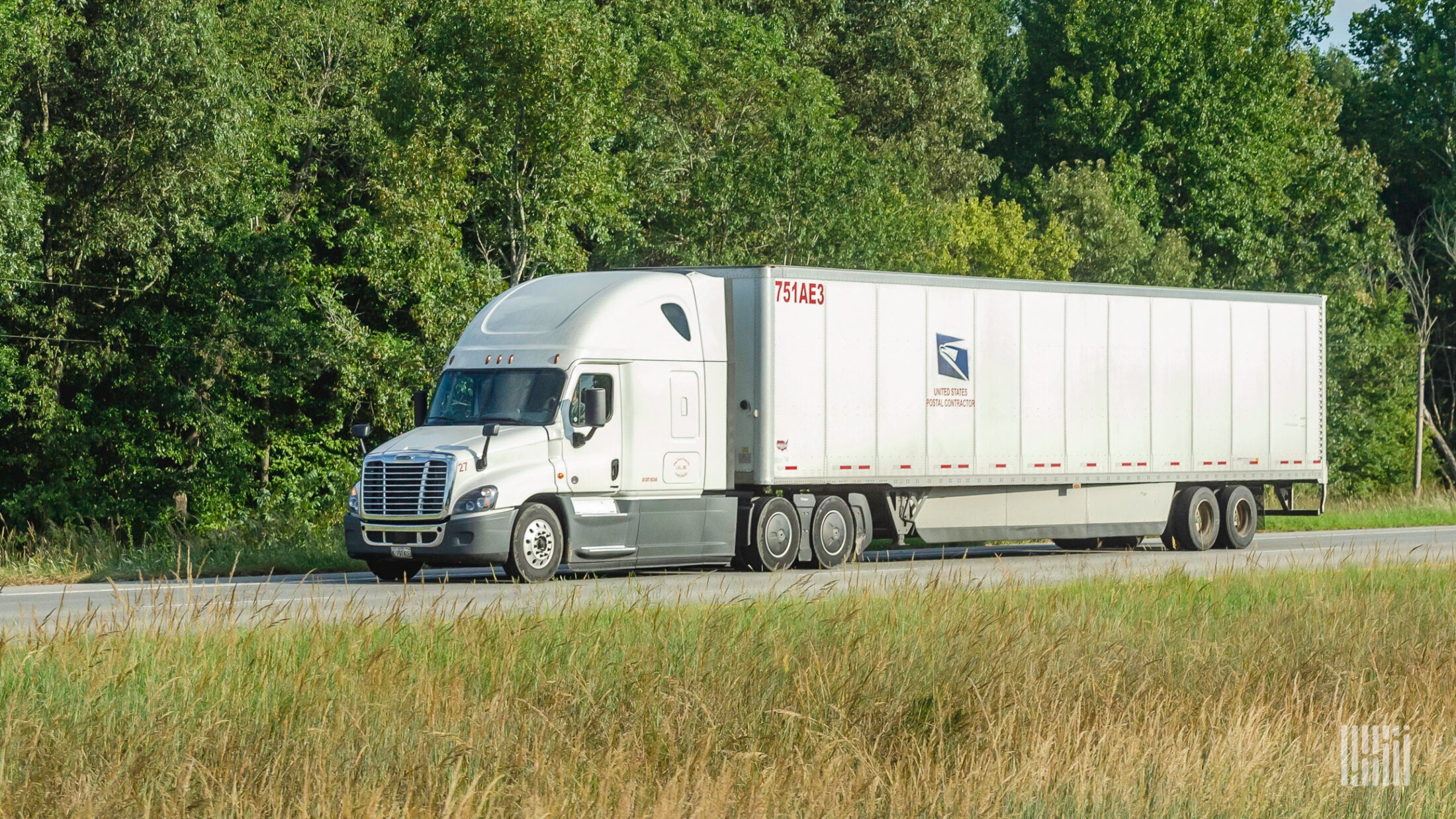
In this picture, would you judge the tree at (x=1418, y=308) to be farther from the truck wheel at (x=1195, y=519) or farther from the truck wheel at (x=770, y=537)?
the truck wheel at (x=770, y=537)

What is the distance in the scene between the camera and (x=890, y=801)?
6812 mm

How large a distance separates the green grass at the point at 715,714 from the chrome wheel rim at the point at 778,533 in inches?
382

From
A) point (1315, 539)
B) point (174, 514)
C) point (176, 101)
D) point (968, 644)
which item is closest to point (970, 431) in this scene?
point (1315, 539)

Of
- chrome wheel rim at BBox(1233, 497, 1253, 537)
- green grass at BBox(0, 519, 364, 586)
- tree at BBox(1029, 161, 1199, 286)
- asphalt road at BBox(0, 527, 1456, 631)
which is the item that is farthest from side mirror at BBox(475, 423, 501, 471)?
tree at BBox(1029, 161, 1199, 286)

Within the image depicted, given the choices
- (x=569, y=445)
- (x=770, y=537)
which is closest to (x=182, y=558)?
(x=569, y=445)

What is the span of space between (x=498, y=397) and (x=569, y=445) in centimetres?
101

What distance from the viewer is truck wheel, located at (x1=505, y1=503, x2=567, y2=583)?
18562 mm

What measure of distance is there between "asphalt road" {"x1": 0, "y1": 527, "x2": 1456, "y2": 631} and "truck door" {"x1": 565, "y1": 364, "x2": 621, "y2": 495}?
106cm

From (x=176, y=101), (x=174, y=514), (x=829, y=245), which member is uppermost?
(x=176, y=101)

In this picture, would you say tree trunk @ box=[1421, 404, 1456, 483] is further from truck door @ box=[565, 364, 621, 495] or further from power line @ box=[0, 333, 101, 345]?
truck door @ box=[565, 364, 621, 495]

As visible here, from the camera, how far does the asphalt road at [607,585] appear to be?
9.70 meters

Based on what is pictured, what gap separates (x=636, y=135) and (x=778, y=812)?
33616 mm

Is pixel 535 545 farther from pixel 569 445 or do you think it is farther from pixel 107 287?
pixel 107 287

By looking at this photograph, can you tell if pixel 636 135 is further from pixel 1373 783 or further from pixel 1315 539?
pixel 1373 783
